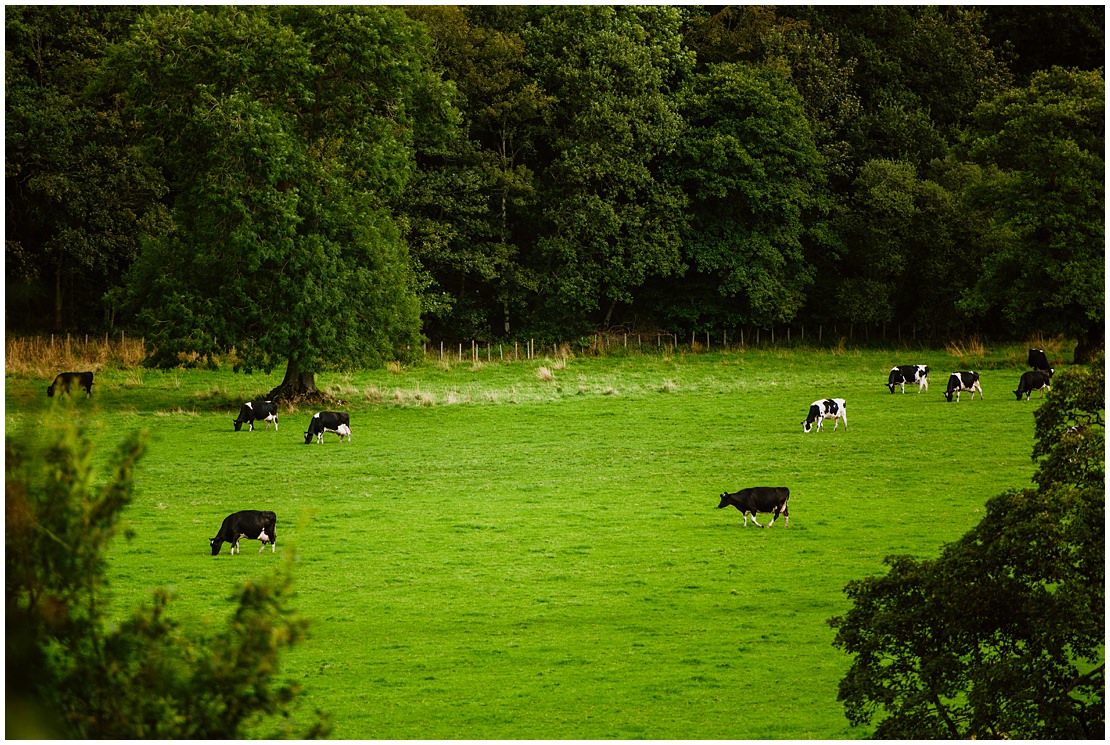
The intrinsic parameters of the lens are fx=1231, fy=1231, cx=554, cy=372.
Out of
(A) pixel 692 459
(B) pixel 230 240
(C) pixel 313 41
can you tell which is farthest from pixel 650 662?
(C) pixel 313 41

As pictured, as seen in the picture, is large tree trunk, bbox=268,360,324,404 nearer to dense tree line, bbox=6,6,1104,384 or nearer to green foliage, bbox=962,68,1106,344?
dense tree line, bbox=6,6,1104,384

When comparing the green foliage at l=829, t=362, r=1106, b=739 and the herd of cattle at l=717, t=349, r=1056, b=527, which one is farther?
the herd of cattle at l=717, t=349, r=1056, b=527

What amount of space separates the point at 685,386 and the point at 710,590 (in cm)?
2849

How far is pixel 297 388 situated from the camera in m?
44.9

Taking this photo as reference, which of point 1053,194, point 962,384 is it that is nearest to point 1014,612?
point 962,384

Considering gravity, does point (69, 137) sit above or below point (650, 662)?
above

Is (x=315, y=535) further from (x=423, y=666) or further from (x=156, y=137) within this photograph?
(x=156, y=137)

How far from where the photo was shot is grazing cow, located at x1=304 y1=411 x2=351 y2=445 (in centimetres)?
3703

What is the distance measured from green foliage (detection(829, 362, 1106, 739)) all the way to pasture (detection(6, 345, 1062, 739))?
278 centimetres

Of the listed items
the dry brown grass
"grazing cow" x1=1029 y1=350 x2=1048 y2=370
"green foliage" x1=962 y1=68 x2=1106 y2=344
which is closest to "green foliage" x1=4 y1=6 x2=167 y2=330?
the dry brown grass

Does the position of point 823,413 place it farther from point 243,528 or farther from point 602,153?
point 602,153

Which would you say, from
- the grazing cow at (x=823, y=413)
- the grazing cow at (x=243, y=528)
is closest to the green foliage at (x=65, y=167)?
the grazing cow at (x=823, y=413)

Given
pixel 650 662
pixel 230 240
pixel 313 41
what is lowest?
pixel 650 662

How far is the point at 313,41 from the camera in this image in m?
43.8
